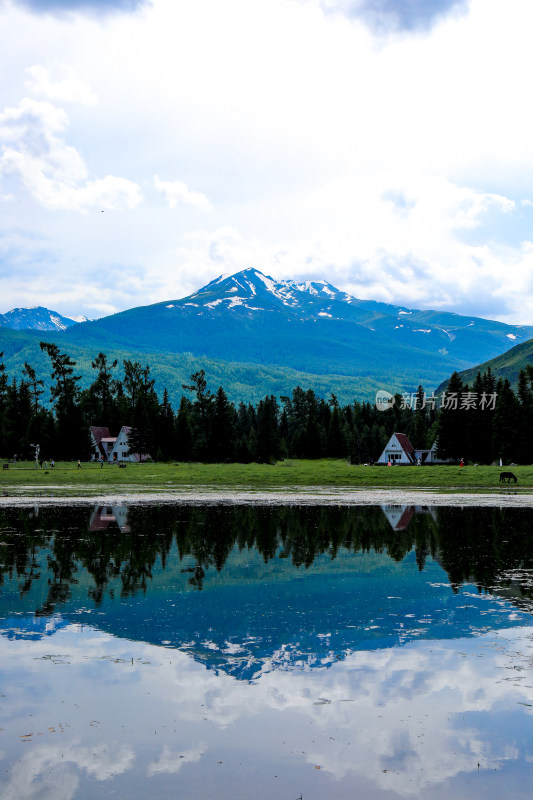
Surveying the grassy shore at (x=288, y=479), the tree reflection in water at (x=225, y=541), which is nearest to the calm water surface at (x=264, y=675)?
the tree reflection in water at (x=225, y=541)

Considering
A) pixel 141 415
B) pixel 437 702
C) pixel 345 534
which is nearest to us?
pixel 437 702

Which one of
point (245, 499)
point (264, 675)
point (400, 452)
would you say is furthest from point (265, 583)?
point (400, 452)

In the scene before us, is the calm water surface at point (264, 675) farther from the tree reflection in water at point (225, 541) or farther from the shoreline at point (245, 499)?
the shoreline at point (245, 499)

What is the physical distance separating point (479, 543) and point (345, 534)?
536 cm

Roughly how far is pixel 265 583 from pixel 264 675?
280 inches

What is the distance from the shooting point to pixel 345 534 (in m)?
28.3

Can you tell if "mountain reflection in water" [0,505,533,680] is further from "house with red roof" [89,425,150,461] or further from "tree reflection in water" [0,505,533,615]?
"house with red roof" [89,425,150,461]

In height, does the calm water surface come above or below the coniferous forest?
below

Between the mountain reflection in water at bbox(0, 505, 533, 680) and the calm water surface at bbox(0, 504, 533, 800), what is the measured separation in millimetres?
75

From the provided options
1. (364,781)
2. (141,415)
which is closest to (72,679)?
(364,781)

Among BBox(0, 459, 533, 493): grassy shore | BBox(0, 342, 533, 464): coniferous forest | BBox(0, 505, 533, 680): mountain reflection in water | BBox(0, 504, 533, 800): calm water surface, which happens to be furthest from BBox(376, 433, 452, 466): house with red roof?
BBox(0, 504, 533, 800): calm water surface

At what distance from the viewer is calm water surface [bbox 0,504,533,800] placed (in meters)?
7.88

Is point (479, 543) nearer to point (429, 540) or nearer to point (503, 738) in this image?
point (429, 540)

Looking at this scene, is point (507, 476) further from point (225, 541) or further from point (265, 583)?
point (265, 583)
